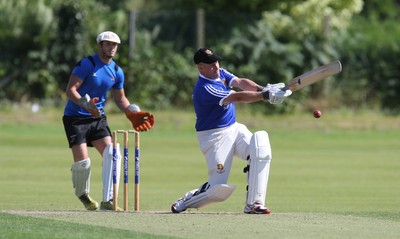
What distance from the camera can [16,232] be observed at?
796 centimetres

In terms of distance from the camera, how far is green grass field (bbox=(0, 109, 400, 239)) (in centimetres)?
827

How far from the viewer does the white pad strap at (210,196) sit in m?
9.35

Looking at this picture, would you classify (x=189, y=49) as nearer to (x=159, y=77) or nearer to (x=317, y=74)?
(x=159, y=77)

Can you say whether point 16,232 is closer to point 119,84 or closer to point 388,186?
point 119,84

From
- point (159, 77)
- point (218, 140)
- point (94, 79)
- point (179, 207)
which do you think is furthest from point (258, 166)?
point (159, 77)

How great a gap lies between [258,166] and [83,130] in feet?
6.77

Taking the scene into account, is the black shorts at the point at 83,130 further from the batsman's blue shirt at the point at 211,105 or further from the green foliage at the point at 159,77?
the green foliage at the point at 159,77

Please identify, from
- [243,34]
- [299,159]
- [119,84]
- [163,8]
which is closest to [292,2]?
[243,34]

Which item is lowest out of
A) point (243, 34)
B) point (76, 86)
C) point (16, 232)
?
point (16, 232)

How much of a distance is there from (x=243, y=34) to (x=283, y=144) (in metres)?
6.04

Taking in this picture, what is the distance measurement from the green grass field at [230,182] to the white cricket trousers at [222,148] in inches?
15.6

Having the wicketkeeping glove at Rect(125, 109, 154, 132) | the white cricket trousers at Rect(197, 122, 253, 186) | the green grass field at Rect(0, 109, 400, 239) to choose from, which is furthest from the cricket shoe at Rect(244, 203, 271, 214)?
the wicketkeeping glove at Rect(125, 109, 154, 132)

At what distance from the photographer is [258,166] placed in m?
9.20

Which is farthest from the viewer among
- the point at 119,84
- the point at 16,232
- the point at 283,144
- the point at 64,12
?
the point at 64,12
